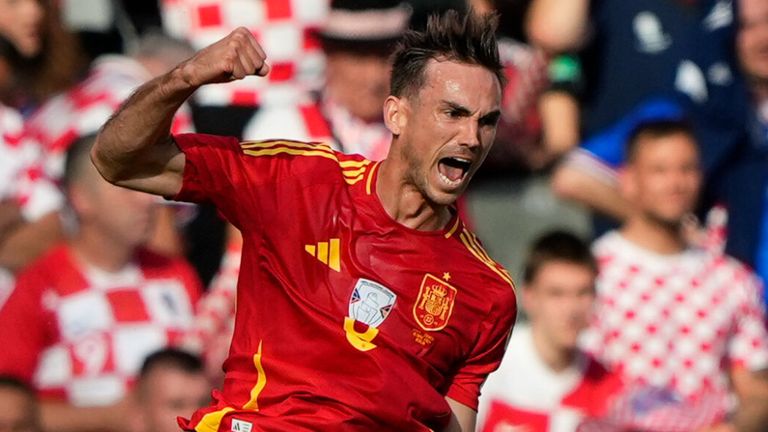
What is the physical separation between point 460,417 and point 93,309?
261 centimetres

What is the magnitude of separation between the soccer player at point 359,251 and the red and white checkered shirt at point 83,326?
2.40 meters

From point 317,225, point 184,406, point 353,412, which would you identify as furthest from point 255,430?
point 184,406

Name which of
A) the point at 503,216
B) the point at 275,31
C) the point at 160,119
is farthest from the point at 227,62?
the point at 503,216

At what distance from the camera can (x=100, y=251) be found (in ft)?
23.9

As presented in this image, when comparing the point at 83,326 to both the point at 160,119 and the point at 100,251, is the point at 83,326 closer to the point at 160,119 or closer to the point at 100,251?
the point at 100,251

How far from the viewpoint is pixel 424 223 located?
491cm

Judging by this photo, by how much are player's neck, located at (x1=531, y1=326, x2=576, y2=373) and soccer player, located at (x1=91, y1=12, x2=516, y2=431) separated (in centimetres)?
240

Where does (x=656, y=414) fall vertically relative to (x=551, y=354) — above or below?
below

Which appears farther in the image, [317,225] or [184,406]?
[184,406]

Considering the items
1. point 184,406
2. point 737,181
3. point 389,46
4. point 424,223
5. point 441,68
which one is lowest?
point 184,406

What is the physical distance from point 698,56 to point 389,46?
5.06ft

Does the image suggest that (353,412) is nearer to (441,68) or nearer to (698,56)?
(441,68)

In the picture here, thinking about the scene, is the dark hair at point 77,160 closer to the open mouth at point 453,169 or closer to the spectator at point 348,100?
the spectator at point 348,100

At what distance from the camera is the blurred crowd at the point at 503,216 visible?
23.6 feet
